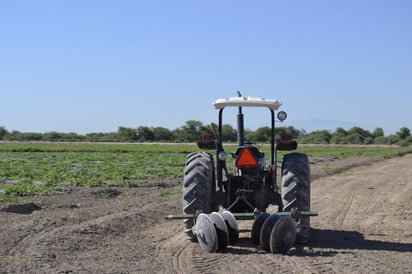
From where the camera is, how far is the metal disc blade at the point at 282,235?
9.00 metres

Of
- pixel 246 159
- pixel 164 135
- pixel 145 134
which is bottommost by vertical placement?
pixel 246 159

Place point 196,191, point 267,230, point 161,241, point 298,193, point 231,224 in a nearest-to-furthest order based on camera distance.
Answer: point 267,230
point 231,224
point 298,193
point 196,191
point 161,241

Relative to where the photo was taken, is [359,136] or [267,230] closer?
[267,230]

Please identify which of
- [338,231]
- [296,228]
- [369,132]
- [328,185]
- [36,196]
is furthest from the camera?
[369,132]

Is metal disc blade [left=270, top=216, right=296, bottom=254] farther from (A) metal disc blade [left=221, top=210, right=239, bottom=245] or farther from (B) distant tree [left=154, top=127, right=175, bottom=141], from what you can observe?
(B) distant tree [left=154, top=127, right=175, bottom=141]

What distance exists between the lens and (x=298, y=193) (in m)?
10.0

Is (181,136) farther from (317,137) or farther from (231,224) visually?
(231,224)

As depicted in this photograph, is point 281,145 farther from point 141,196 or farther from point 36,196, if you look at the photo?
point 36,196

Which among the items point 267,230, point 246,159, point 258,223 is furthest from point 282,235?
point 246,159

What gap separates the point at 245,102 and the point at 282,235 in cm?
251

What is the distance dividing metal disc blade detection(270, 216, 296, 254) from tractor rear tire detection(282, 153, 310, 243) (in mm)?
734

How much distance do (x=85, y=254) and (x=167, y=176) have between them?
54.9 feet

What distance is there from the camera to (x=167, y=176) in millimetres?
25906

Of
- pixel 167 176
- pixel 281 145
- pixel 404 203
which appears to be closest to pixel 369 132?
pixel 167 176
